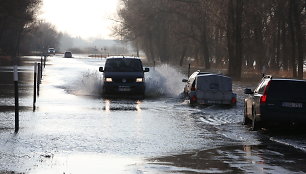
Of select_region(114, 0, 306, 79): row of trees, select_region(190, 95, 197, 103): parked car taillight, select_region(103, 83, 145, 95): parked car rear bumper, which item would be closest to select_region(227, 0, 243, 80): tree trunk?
select_region(114, 0, 306, 79): row of trees

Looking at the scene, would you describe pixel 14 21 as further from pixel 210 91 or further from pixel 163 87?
pixel 210 91

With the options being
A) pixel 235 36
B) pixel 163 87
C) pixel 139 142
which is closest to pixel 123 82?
pixel 163 87

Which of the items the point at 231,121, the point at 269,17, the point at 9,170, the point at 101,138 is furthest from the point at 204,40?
the point at 9,170

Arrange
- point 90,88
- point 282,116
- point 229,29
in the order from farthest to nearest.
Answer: point 229,29 → point 90,88 → point 282,116

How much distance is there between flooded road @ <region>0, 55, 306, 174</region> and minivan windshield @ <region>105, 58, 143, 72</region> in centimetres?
650

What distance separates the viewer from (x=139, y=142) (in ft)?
51.3

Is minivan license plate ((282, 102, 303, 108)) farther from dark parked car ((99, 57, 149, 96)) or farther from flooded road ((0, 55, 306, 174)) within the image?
dark parked car ((99, 57, 149, 96))

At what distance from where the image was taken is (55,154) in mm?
13352

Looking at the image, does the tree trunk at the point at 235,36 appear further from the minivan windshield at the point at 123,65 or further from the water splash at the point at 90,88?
the minivan windshield at the point at 123,65

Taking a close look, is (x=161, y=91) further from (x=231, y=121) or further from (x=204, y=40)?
(x=204, y=40)

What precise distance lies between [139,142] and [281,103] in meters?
4.57

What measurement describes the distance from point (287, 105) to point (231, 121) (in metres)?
3.70

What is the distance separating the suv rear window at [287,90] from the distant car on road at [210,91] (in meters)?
9.22

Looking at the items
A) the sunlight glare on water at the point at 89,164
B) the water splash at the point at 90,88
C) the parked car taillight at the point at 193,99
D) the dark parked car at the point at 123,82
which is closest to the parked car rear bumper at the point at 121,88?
the dark parked car at the point at 123,82
